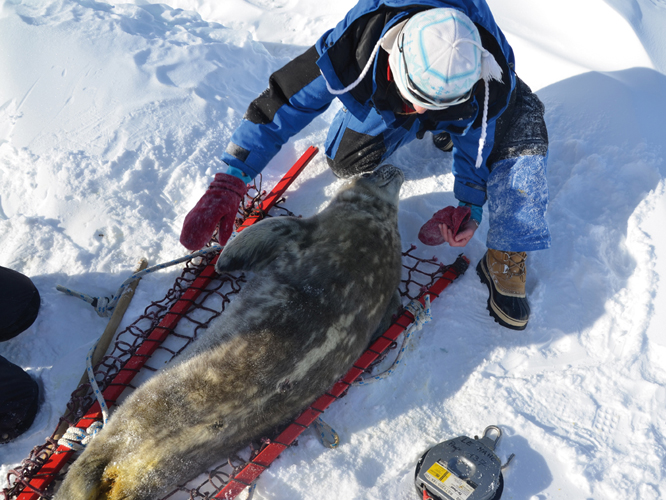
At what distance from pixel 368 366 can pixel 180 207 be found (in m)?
1.75

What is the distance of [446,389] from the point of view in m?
2.63

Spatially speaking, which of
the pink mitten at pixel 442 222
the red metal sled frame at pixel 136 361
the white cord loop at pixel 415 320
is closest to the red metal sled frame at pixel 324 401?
the white cord loop at pixel 415 320

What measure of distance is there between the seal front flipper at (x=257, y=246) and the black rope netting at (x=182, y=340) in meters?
0.32

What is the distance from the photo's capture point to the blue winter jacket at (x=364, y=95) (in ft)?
6.94

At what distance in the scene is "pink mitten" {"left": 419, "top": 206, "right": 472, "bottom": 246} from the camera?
2.80 m

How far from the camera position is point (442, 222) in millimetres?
2857

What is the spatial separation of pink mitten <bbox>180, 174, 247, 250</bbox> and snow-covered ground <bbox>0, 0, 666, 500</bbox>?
41cm

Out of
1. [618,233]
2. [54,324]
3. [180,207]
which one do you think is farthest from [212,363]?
[618,233]

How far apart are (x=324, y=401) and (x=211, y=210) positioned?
4.35 ft

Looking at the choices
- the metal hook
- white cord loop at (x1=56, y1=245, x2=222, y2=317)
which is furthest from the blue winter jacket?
the metal hook

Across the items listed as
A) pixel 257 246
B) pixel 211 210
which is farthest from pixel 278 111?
pixel 257 246

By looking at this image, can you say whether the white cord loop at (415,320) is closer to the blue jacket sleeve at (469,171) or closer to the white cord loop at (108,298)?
the blue jacket sleeve at (469,171)

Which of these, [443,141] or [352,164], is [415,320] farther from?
[443,141]

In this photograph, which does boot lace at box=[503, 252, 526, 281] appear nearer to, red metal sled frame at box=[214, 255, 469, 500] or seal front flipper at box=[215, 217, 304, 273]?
Result: red metal sled frame at box=[214, 255, 469, 500]
